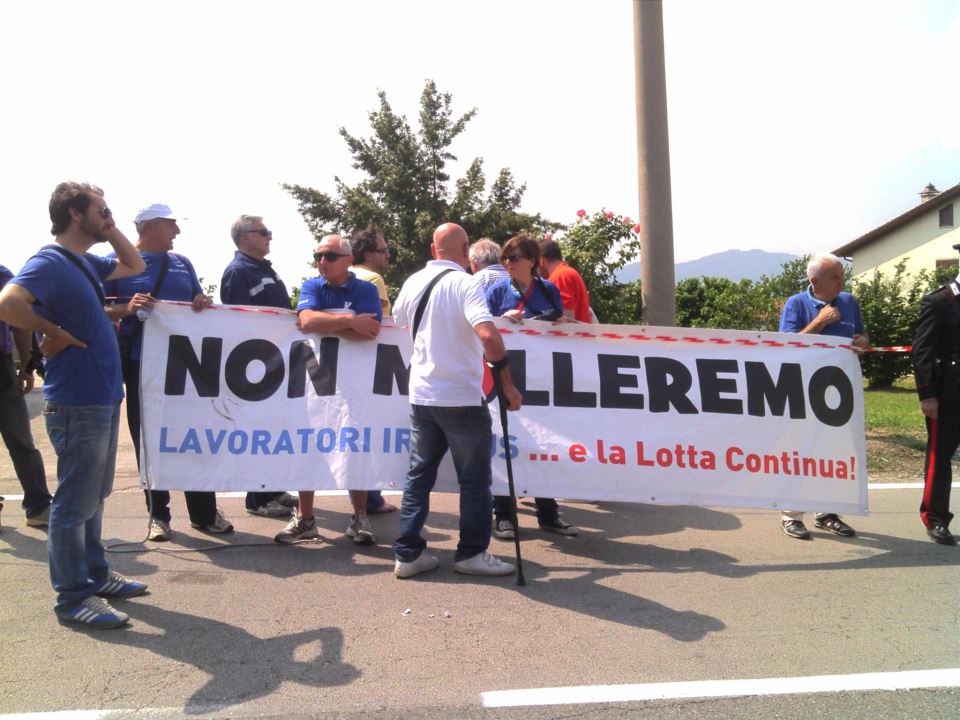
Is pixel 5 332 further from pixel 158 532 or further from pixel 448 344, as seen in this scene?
pixel 448 344

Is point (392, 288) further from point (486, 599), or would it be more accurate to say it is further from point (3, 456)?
point (486, 599)

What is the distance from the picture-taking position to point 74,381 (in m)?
3.87

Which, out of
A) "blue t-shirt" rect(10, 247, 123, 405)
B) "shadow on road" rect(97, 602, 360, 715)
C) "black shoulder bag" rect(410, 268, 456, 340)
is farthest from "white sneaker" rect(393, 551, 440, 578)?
"blue t-shirt" rect(10, 247, 123, 405)

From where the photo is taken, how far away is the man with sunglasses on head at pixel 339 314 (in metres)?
5.22

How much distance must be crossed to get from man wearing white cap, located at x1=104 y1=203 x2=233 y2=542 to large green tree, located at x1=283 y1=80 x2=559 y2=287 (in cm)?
1291

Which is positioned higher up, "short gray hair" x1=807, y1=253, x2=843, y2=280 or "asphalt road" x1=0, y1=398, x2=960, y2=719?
"short gray hair" x1=807, y1=253, x2=843, y2=280

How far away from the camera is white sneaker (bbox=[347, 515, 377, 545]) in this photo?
17.3 feet

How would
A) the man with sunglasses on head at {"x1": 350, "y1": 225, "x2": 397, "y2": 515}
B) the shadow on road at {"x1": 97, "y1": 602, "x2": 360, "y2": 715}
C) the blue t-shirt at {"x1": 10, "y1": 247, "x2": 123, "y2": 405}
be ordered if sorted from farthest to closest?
the man with sunglasses on head at {"x1": 350, "y1": 225, "x2": 397, "y2": 515}
the blue t-shirt at {"x1": 10, "y1": 247, "x2": 123, "y2": 405}
the shadow on road at {"x1": 97, "y1": 602, "x2": 360, "y2": 715}

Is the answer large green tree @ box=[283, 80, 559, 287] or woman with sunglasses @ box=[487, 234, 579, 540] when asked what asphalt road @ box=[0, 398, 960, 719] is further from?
large green tree @ box=[283, 80, 559, 287]

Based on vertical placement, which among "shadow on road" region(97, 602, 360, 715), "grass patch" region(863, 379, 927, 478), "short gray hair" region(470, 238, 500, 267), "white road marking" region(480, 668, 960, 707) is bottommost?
"white road marking" region(480, 668, 960, 707)

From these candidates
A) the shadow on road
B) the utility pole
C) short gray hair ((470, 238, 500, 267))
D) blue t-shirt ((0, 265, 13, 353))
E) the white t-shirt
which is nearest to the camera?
the shadow on road

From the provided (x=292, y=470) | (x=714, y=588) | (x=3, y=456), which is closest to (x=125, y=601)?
(x=292, y=470)

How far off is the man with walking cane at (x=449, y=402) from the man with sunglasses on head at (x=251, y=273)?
1.50 metres

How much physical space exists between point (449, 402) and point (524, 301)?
4.89 ft
